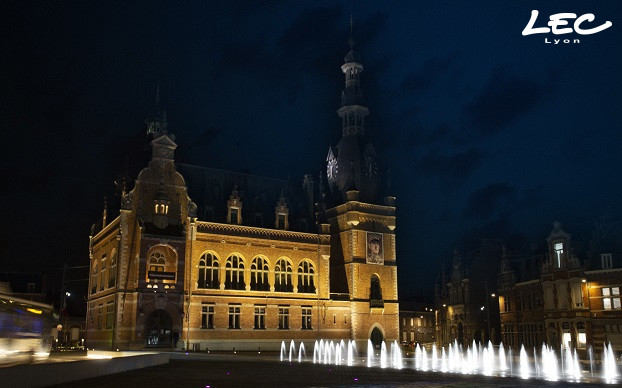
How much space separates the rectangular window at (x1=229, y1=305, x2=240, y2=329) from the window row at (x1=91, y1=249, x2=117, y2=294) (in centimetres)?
1096

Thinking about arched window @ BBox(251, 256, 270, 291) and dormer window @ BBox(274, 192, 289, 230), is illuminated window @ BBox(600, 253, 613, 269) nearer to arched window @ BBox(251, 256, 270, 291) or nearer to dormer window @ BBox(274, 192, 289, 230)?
dormer window @ BBox(274, 192, 289, 230)

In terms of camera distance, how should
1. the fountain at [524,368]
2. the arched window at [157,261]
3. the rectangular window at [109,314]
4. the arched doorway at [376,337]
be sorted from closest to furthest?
the fountain at [524,368]
the rectangular window at [109,314]
the arched window at [157,261]
the arched doorway at [376,337]

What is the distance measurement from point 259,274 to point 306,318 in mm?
6839

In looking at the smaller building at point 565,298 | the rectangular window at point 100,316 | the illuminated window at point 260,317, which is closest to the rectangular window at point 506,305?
the smaller building at point 565,298

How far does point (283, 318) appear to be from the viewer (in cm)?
5959

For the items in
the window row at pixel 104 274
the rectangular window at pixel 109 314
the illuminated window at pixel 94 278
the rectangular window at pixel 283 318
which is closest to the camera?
the rectangular window at pixel 109 314

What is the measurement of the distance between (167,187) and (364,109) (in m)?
25.8

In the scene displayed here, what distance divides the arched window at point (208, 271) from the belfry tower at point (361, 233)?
13906 mm

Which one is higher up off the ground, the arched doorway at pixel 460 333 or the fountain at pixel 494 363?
the arched doorway at pixel 460 333

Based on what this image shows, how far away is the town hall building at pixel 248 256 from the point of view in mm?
52375

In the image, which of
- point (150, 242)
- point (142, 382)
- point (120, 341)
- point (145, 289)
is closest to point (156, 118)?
point (150, 242)

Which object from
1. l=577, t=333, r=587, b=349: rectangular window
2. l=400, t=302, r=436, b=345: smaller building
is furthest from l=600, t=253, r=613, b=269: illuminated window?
l=400, t=302, r=436, b=345: smaller building

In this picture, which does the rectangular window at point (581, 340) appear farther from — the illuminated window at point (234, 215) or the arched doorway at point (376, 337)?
the illuminated window at point (234, 215)

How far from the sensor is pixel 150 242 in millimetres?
51969
